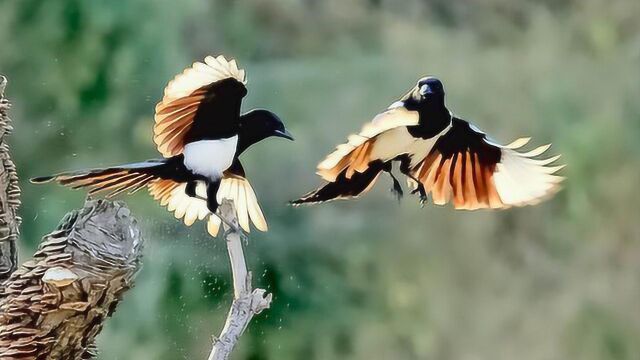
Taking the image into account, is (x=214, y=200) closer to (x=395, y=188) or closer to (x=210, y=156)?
(x=210, y=156)

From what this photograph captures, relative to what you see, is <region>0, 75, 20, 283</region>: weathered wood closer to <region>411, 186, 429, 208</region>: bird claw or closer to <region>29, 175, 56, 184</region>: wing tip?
<region>29, 175, 56, 184</region>: wing tip

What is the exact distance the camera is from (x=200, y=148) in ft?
2.31

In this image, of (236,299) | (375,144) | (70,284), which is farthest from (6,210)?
(375,144)

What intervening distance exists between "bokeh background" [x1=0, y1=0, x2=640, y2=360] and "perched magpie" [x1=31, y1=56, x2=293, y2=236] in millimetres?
25

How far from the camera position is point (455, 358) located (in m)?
0.76

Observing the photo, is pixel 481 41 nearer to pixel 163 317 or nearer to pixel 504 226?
pixel 504 226

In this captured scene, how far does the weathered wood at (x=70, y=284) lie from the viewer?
22.7 inches

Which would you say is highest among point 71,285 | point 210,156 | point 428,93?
point 428,93

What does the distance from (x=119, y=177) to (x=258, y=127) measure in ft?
0.45

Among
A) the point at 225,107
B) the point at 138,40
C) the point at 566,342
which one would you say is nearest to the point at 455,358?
the point at 566,342

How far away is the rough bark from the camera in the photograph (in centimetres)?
58

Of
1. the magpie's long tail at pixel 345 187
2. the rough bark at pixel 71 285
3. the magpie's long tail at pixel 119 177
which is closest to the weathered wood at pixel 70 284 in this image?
the rough bark at pixel 71 285

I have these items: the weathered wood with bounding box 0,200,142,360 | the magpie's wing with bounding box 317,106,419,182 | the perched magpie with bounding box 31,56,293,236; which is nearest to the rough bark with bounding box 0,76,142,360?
the weathered wood with bounding box 0,200,142,360

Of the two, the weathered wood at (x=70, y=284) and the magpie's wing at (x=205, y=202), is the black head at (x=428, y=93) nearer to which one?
the magpie's wing at (x=205, y=202)
